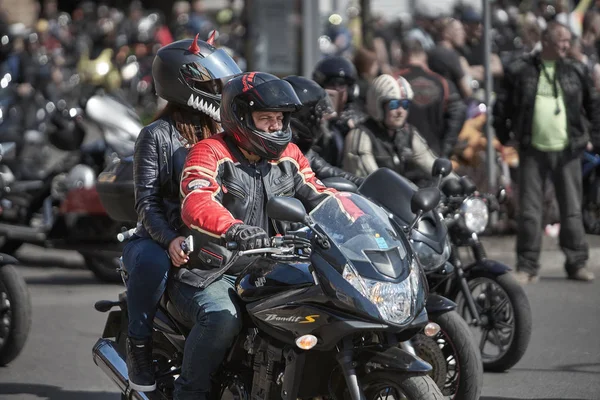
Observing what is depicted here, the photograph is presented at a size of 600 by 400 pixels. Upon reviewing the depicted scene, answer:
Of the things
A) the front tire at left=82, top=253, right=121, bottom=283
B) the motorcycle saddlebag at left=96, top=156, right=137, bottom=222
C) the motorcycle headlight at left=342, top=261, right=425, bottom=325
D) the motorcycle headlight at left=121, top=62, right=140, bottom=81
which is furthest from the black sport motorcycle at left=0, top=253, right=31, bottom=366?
the motorcycle headlight at left=121, top=62, right=140, bottom=81

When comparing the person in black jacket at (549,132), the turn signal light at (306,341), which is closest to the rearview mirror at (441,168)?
the turn signal light at (306,341)

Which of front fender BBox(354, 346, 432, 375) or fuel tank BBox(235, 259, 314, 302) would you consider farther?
fuel tank BBox(235, 259, 314, 302)

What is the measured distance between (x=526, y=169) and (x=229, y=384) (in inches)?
233

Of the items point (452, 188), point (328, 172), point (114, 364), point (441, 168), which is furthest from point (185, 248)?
point (452, 188)

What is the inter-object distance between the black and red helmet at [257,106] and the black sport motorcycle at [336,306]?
440 millimetres

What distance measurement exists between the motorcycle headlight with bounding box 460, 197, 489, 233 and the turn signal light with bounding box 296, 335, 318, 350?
106 inches

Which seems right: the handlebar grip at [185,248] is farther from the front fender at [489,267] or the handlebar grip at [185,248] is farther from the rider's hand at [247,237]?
the front fender at [489,267]

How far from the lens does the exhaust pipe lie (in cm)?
544

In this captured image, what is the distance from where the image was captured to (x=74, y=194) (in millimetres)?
11047

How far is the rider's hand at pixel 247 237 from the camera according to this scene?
14.5 ft

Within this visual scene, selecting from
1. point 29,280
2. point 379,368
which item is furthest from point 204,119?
point 29,280

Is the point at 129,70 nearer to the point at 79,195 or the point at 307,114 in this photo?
the point at 79,195

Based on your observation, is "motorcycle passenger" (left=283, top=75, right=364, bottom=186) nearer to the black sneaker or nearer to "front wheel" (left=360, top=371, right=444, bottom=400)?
the black sneaker

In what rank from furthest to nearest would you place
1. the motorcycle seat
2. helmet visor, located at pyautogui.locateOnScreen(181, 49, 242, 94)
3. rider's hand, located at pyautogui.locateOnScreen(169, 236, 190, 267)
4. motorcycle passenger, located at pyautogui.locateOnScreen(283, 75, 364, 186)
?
motorcycle passenger, located at pyautogui.locateOnScreen(283, 75, 364, 186) → helmet visor, located at pyautogui.locateOnScreen(181, 49, 242, 94) → the motorcycle seat → rider's hand, located at pyautogui.locateOnScreen(169, 236, 190, 267)
